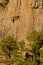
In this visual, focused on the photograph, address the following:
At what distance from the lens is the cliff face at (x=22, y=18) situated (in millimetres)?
43125

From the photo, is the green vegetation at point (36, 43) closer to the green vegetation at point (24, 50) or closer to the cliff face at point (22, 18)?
the green vegetation at point (24, 50)

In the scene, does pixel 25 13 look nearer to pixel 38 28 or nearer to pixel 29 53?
pixel 38 28

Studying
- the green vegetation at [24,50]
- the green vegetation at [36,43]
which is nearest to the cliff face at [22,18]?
the green vegetation at [24,50]

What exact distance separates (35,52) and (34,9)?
6146mm

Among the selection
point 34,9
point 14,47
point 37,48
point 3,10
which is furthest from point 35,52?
point 3,10

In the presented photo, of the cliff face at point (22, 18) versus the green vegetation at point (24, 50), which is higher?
the cliff face at point (22, 18)

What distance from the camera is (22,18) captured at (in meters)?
45.4

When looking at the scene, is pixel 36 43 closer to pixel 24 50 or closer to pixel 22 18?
pixel 24 50

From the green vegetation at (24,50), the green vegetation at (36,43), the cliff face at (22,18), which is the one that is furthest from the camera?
the cliff face at (22,18)

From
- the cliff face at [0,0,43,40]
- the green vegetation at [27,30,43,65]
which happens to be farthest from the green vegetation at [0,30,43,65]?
the cliff face at [0,0,43,40]

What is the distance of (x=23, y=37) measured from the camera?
43.6 metres

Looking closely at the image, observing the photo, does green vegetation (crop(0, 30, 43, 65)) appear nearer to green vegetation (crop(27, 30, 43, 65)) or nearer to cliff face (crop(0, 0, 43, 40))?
green vegetation (crop(27, 30, 43, 65))

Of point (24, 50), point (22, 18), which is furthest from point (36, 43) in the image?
point (22, 18)

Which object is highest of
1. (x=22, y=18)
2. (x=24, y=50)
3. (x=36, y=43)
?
(x=22, y=18)
